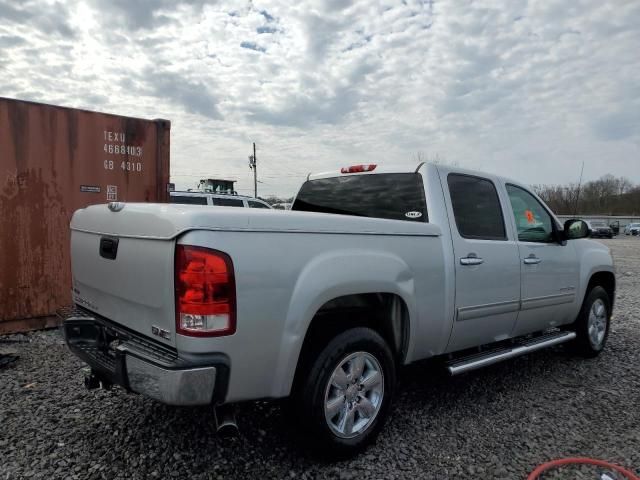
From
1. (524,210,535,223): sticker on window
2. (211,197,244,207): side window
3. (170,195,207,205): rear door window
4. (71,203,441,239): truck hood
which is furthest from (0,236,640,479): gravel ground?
(211,197,244,207): side window

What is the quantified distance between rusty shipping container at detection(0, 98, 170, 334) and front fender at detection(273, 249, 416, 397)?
416 cm

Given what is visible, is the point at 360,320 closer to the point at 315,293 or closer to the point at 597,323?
the point at 315,293

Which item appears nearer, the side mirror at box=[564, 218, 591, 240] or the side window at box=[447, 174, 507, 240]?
the side window at box=[447, 174, 507, 240]

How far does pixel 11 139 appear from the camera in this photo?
5238mm

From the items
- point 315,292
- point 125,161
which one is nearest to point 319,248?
point 315,292

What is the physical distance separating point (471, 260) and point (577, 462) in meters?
1.42

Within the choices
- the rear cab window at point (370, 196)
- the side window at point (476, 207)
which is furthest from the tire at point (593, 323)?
the rear cab window at point (370, 196)

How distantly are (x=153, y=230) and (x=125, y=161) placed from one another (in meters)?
4.24

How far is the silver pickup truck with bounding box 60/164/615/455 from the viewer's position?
2184 millimetres

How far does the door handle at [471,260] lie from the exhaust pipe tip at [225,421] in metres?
1.91

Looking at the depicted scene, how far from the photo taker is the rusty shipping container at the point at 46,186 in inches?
206

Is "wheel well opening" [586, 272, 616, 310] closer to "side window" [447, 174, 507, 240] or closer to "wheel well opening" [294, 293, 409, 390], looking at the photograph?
"side window" [447, 174, 507, 240]

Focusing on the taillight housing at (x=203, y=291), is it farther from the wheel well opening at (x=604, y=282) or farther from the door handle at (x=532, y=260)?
the wheel well opening at (x=604, y=282)

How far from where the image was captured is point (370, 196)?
3832mm
